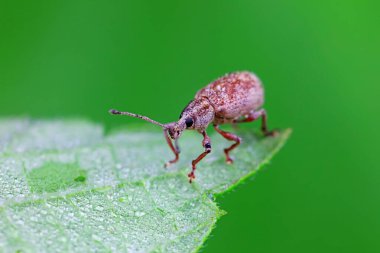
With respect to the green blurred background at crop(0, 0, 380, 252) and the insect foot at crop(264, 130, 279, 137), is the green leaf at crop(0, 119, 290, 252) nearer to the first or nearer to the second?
the insect foot at crop(264, 130, 279, 137)

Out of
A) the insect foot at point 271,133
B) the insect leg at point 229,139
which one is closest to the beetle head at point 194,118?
Answer: the insect leg at point 229,139

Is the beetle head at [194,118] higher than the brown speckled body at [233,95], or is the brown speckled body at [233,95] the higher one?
the brown speckled body at [233,95]

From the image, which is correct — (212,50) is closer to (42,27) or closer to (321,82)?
(321,82)

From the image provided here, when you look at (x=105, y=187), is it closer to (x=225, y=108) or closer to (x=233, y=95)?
(x=225, y=108)

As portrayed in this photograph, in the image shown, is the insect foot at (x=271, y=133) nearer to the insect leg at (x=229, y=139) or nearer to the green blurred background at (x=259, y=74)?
the insect leg at (x=229, y=139)

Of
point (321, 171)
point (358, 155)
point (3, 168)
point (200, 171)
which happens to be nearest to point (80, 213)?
point (3, 168)

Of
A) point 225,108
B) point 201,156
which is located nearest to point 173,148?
point 201,156

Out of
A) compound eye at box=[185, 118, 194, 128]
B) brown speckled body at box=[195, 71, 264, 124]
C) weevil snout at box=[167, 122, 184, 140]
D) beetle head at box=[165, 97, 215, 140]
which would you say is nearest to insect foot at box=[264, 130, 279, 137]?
brown speckled body at box=[195, 71, 264, 124]

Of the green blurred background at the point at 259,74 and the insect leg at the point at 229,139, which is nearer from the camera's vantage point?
the insect leg at the point at 229,139
